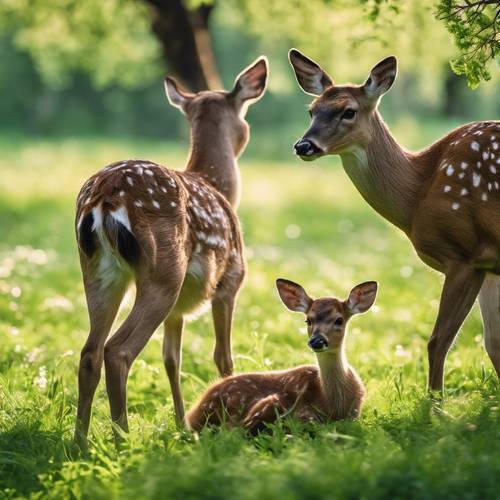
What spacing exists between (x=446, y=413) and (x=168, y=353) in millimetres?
1992

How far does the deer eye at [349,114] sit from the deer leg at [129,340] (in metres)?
1.45

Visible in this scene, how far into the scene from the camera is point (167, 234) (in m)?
5.31

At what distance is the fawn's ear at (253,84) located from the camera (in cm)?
738

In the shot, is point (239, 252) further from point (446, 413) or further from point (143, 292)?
point (446, 413)

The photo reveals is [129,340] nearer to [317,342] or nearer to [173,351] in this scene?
[317,342]

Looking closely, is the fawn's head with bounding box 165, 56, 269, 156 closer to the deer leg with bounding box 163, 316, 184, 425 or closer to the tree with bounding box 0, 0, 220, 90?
the deer leg with bounding box 163, 316, 184, 425

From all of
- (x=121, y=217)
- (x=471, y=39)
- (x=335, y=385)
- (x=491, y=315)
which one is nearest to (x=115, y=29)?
(x=471, y=39)

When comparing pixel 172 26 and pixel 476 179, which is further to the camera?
pixel 172 26

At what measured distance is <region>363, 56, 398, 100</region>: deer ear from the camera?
228 inches

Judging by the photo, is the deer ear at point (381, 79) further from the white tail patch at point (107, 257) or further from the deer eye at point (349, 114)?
the white tail patch at point (107, 257)

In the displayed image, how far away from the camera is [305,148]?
5441mm

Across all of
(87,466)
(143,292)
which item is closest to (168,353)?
(143,292)

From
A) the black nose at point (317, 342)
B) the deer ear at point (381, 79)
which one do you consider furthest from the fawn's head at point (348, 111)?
the black nose at point (317, 342)

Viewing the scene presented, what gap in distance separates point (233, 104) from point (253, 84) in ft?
0.68
